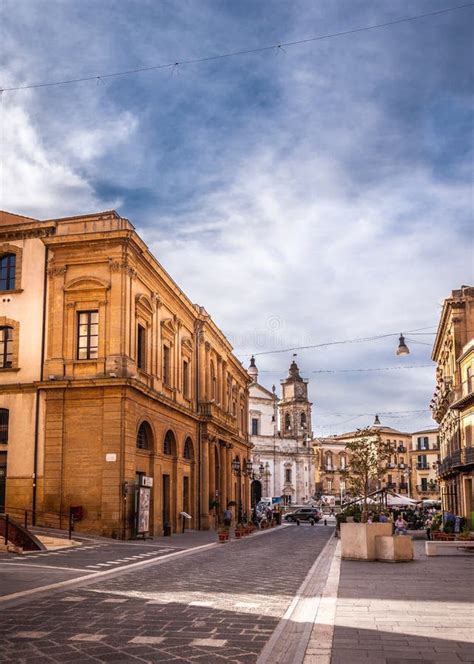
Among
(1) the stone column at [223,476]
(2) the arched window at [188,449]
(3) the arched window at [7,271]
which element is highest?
(3) the arched window at [7,271]

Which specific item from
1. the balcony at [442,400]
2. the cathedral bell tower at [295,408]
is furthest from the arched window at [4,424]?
the cathedral bell tower at [295,408]

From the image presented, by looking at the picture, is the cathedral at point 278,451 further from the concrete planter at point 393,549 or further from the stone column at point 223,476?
the concrete planter at point 393,549

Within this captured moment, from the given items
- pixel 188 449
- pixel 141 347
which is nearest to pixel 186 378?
pixel 188 449

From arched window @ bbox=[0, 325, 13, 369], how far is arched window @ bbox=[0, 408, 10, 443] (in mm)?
1820

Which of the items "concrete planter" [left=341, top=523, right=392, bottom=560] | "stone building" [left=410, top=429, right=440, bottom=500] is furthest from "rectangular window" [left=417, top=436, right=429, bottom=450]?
"concrete planter" [left=341, top=523, right=392, bottom=560]

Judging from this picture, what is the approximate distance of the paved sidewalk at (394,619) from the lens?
7844 mm

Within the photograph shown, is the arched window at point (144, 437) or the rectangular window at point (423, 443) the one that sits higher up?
the rectangular window at point (423, 443)

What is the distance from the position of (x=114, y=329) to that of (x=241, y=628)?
20.8m

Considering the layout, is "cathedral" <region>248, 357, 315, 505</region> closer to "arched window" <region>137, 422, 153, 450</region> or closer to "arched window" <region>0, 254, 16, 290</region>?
"arched window" <region>137, 422, 153, 450</region>

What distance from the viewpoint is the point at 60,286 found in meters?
30.2

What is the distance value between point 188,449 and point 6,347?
1334cm

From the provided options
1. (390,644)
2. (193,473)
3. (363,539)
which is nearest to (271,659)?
(390,644)

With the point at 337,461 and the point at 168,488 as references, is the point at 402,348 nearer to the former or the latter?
the point at 168,488

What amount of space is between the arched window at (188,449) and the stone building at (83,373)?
599 cm
